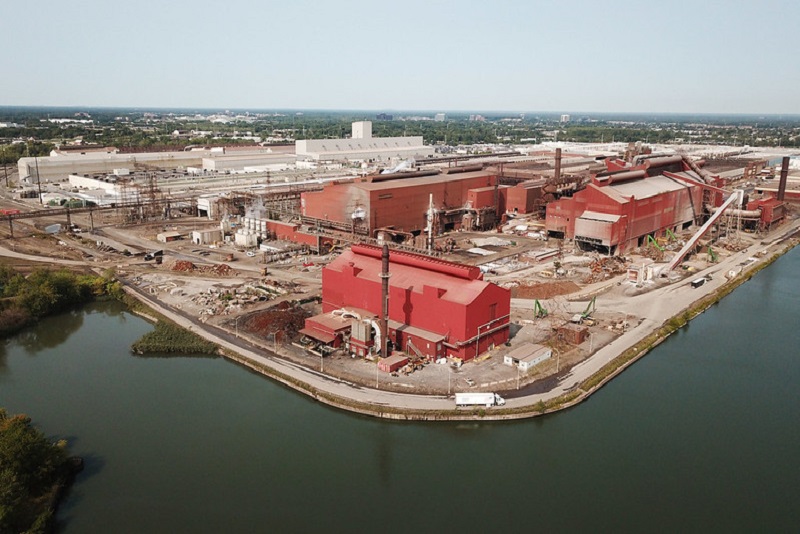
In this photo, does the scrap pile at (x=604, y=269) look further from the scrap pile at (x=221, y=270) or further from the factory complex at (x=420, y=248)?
the scrap pile at (x=221, y=270)

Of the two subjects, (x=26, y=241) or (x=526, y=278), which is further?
(x=26, y=241)

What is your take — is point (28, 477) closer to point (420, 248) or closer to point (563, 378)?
point (563, 378)

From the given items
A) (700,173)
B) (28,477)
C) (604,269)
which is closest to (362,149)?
(700,173)

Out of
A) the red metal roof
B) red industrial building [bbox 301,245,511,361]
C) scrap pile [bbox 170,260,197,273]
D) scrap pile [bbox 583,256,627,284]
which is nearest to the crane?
red industrial building [bbox 301,245,511,361]

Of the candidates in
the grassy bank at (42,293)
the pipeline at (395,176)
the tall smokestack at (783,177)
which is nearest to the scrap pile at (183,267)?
the grassy bank at (42,293)

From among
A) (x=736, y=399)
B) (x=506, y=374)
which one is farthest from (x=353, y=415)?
(x=736, y=399)

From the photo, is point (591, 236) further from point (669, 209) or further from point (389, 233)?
point (389, 233)

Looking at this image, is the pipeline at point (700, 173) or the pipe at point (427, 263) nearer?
the pipe at point (427, 263)
